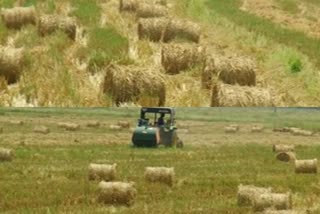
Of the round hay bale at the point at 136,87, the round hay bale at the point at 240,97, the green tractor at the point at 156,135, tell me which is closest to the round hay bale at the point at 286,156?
the green tractor at the point at 156,135

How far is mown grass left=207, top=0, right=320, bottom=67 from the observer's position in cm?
2125

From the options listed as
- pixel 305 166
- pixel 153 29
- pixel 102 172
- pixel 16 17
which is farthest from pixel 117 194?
pixel 16 17

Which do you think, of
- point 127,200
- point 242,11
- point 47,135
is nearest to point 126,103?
point 127,200

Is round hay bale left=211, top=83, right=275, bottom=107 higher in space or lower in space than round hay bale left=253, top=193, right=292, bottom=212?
higher

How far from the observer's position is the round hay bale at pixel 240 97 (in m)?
12.3

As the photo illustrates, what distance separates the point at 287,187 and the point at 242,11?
52.5ft

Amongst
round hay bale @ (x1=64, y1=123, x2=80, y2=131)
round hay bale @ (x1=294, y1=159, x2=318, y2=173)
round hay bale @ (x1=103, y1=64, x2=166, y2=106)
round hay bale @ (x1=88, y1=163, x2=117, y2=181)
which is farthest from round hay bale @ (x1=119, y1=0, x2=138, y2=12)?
round hay bale @ (x1=103, y1=64, x2=166, y2=106)

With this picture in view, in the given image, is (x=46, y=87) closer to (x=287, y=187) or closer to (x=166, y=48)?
(x=166, y=48)

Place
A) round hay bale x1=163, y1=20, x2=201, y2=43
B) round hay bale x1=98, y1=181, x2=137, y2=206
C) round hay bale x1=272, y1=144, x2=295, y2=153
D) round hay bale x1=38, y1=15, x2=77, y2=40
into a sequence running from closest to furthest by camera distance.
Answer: round hay bale x1=98, y1=181, x2=137, y2=206 < round hay bale x1=38, y1=15, x2=77, y2=40 < round hay bale x1=163, y1=20, x2=201, y2=43 < round hay bale x1=272, y1=144, x2=295, y2=153

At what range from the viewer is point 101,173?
1570 cm

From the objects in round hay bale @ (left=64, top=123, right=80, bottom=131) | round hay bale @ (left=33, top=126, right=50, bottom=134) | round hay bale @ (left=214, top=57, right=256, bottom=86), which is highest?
round hay bale @ (left=214, top=57, right=256, bottom=86)

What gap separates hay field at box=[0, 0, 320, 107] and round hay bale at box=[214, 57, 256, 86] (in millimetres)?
318

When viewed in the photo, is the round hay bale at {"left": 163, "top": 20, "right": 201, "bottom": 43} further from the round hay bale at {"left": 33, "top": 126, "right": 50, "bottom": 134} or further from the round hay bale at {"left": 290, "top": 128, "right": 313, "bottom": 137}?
the round hay bale at {"left": 33, "top": 126, "right": 50, "bottom": 134}

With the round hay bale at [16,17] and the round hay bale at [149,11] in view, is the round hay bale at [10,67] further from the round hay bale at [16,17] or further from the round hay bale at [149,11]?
the round hay bale at [149,11]
